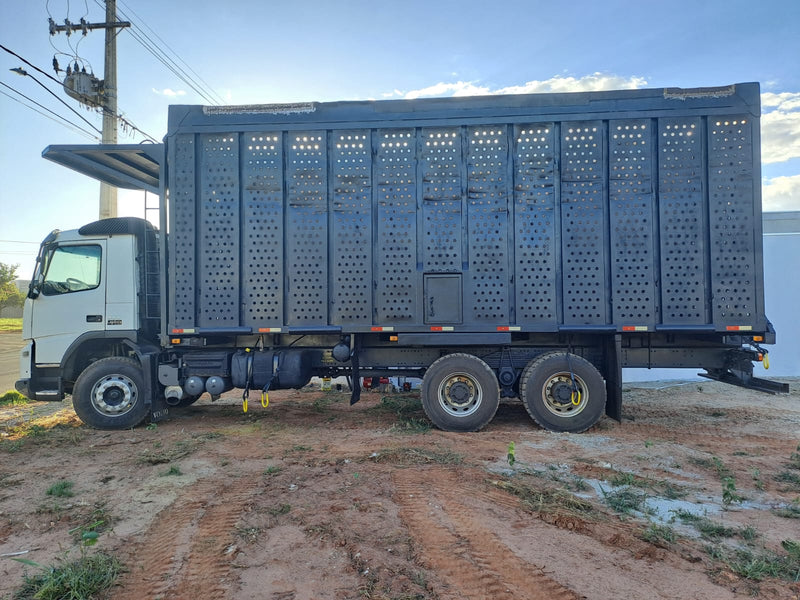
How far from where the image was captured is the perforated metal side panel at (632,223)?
6.01 metres

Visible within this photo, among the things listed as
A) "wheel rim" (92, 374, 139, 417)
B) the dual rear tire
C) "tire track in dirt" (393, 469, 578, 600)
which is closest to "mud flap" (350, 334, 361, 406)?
the dual rear tire

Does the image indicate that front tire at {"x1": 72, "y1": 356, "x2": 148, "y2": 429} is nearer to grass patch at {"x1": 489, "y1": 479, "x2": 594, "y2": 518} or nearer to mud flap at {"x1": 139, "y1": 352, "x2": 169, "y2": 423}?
mud flap at {"x1": 139, "y1": 352, "x2": 169, "y2": 423}

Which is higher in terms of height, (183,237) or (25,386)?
(183,237)

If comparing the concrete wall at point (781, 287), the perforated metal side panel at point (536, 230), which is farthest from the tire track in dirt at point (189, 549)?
the concrete wall at point (781, 287)

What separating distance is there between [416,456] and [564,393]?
2.36m

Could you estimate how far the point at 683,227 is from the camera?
5.96 m

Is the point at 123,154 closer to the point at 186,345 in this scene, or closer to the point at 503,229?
the point at 186,345

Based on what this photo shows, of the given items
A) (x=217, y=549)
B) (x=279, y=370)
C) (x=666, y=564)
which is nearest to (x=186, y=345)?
(x=279, y=370)

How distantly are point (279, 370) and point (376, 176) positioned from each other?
3.13m

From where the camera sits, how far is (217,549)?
10.1ft

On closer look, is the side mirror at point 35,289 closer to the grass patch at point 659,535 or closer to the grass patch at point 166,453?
the grass patch at point 166,453

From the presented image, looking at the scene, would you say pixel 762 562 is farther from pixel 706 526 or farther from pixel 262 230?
pixel 262 230

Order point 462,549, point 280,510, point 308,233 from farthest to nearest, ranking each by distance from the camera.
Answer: point 308,233 → point 280,510 → point 462,549

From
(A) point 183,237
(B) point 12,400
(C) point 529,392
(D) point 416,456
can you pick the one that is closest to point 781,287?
(C) point 529,392
